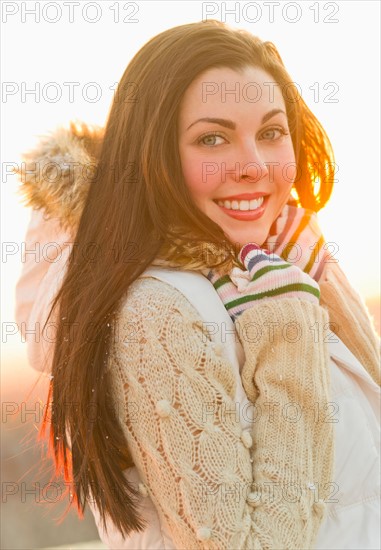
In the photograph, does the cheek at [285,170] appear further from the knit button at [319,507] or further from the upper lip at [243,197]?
the knit button at [319,507]

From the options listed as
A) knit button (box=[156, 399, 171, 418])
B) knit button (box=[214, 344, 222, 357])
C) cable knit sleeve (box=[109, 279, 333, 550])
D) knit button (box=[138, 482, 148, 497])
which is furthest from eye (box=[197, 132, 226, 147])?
knit button (box=[138, 482, 148, 497])

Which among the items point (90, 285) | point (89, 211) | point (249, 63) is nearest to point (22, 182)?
point (89, 211)

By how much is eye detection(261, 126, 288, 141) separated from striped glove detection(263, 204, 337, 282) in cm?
28

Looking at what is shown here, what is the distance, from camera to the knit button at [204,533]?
63.4 inches

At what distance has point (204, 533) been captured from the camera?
1.61 metres

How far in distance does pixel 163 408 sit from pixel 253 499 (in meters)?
0.25

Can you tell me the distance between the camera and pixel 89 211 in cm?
204

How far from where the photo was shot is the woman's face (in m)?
1.97

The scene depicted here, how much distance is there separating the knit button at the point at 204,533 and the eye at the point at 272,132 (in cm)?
96

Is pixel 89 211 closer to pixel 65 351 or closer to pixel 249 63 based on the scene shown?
pixel 65 351

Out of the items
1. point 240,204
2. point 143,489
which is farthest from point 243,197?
point 143,489

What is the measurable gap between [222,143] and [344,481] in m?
0.82

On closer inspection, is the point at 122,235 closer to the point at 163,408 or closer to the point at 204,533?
the point at 163,408

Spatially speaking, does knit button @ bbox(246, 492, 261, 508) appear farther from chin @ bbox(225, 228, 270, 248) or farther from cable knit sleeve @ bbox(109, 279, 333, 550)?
chin @ bbox(225, 228, 270, 248)
